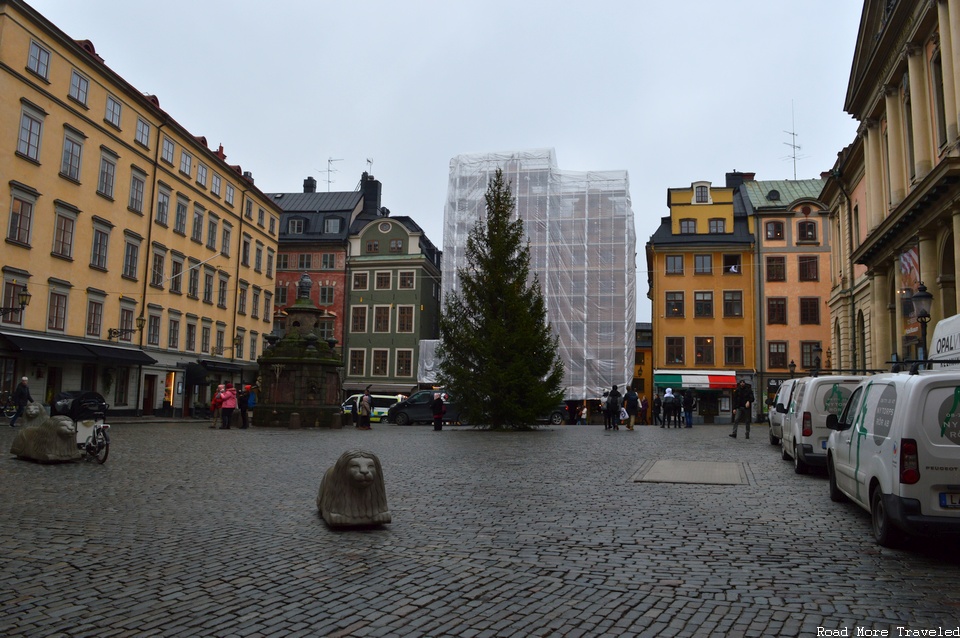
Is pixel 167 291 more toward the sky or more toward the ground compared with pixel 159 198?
more toward the ground

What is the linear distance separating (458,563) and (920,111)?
1086 inches

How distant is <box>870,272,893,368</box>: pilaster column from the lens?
1334 inches

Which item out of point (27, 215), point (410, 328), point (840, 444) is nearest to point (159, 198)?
point (27, 215)

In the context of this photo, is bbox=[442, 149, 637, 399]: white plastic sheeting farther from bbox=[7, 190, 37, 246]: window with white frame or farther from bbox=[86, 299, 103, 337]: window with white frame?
bbox=[7, 190, 37, 246]: window with white frame

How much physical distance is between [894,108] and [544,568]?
31214mm

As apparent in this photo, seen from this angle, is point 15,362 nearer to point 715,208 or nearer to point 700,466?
point 700,466

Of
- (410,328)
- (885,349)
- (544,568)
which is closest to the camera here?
(544,568)

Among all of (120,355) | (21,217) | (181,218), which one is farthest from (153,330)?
(21,217)

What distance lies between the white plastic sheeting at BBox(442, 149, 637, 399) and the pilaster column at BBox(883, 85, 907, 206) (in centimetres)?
2456

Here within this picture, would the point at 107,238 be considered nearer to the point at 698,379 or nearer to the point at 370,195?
the point at 370,195

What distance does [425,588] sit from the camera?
19.7 feet

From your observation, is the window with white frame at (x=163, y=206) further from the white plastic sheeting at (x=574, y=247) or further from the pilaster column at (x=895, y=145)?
the pilaster column at (x=895, y=145)

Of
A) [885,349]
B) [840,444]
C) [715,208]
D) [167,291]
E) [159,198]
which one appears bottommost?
[840,444]

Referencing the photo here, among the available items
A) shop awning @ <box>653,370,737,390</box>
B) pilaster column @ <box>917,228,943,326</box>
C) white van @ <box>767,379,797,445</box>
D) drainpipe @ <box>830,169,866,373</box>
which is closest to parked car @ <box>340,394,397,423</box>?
shop awning @ <box>653,370,737,390</box>
